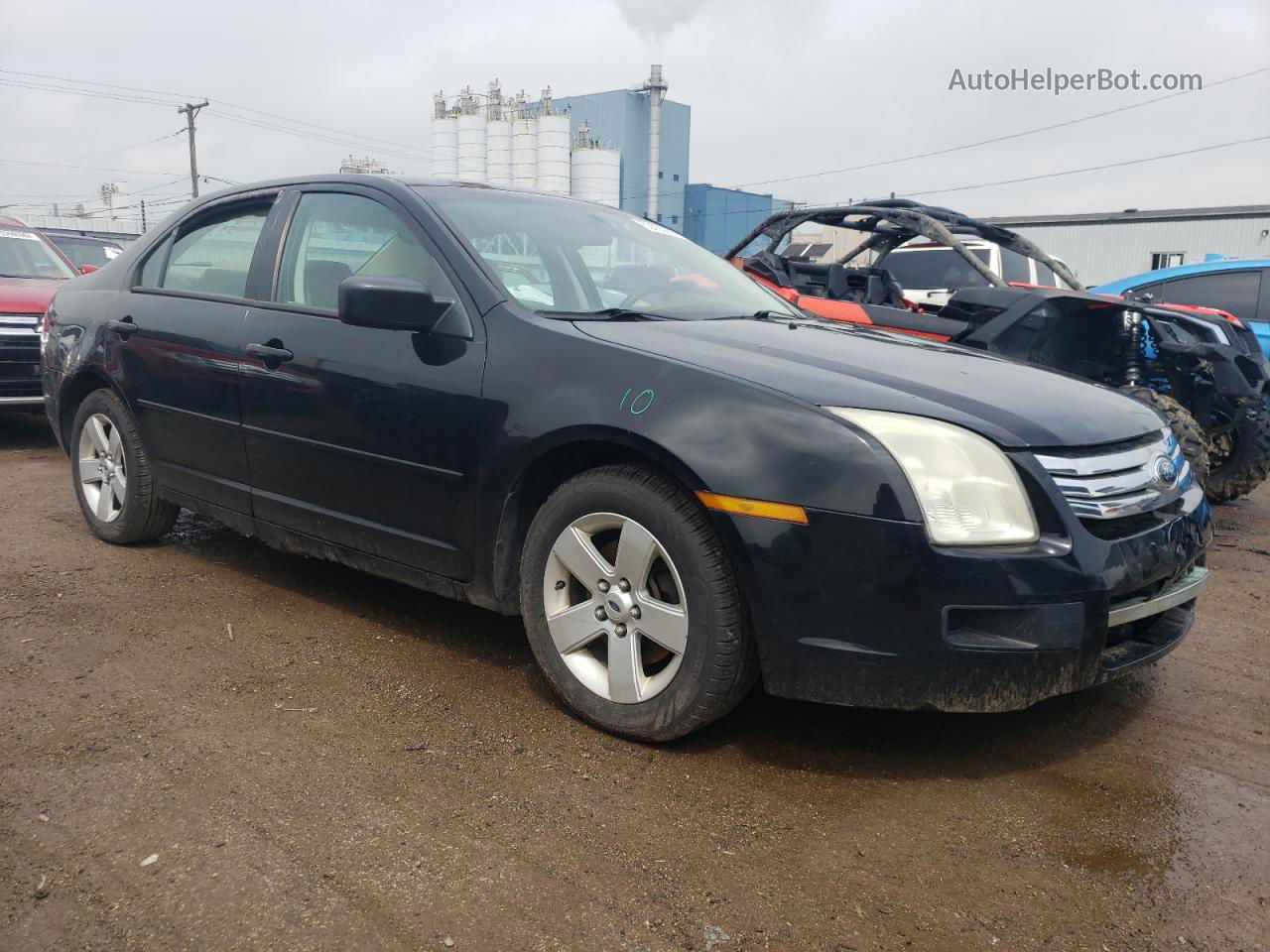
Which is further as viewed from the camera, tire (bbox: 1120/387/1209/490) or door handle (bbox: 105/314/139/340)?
tire (bbox: 1120/387/1209/490)

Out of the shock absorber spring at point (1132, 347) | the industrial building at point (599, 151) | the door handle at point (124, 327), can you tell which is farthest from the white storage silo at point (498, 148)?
the door handle at point (124, 327)

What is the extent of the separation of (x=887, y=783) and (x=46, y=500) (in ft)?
16.5

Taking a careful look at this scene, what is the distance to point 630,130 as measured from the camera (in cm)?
4881

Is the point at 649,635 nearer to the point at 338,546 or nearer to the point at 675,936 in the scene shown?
the point at 675,936

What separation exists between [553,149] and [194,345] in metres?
41.5

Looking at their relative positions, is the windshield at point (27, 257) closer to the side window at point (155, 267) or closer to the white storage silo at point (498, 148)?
the side window at point (155, 267)

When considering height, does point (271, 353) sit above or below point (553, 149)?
below

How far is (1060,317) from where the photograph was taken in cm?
583

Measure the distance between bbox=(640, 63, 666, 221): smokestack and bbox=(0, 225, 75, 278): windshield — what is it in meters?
40.0

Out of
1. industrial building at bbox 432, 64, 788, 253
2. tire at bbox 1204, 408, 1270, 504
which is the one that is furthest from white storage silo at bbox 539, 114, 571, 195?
tire at bbox 1204, 408, 1270, 504

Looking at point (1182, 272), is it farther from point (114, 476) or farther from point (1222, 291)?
point (114, 476)

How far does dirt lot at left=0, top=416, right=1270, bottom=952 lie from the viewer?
6.65ft

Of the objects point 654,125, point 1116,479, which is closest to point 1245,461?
point 1116,479

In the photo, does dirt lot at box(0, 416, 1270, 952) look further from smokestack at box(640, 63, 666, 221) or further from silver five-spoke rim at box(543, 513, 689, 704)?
smokestack at box(640, 63, 666, 221)
